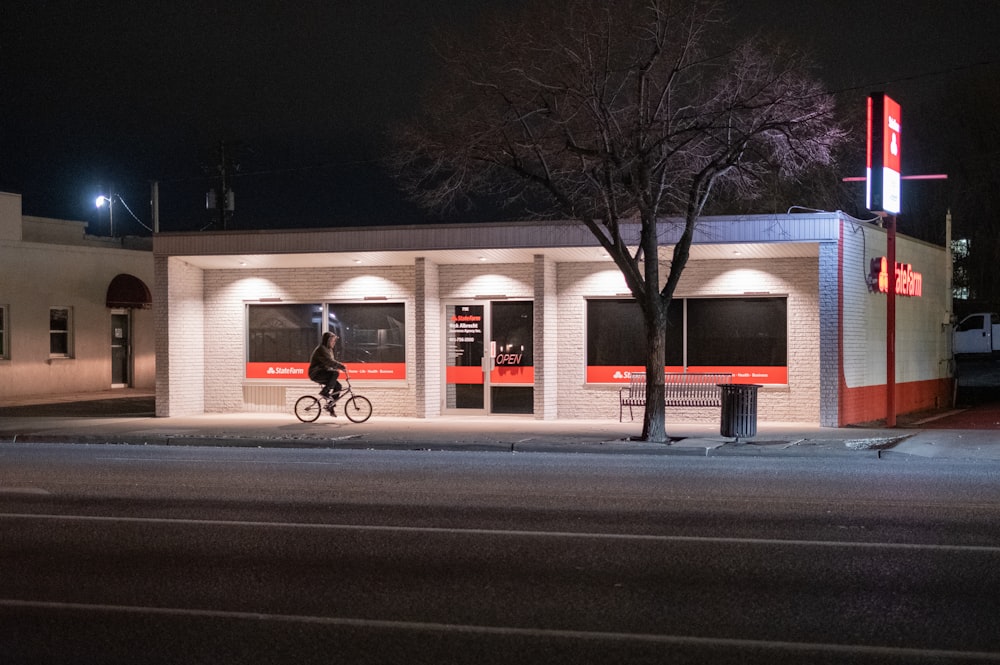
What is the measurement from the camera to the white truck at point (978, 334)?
53156 mm

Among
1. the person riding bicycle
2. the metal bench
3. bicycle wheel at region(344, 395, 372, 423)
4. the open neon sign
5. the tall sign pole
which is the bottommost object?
bicycle wheel at region(344, 395, 372, 423)

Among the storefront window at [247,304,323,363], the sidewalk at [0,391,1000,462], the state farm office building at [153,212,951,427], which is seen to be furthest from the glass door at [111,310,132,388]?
the storefront window at [247,304,323,363]

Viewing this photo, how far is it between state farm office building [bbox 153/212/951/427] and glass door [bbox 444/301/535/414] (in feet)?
0.10

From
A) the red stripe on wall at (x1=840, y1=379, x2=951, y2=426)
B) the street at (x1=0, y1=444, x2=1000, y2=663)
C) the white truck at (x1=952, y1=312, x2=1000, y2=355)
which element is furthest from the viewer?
the white truck at (x1=952, y1=312, x2=1000, y2=355)

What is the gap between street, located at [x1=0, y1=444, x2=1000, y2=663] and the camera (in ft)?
21.5

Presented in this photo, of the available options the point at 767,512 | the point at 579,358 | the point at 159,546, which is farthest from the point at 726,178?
the point at 159,546

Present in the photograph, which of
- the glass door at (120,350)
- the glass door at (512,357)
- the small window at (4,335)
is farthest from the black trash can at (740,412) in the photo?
the glass door at (120,350)

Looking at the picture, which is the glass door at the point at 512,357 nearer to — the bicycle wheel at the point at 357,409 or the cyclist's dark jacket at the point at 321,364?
the bicycle wheel at the point at 357,409

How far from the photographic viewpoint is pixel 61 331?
1362 inches

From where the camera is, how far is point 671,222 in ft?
69.3

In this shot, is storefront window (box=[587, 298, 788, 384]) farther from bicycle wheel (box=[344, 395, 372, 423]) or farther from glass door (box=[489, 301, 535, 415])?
bicycle wheel (box=[344, 395, 372, 423])

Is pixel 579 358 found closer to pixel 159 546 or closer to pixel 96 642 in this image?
pixel 159 546

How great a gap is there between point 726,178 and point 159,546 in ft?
47.0

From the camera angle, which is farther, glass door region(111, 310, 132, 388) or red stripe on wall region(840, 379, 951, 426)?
glass door region(111, 310, 132, 388)
